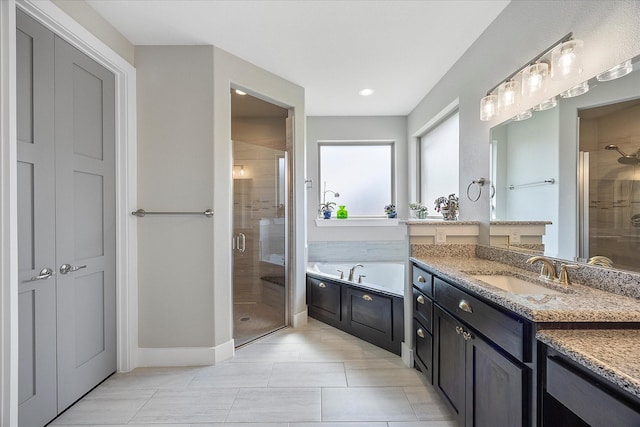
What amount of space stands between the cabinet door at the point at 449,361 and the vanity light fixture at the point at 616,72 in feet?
4.15

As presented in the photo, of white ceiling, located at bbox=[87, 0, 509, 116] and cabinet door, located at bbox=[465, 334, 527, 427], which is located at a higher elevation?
white ceiling, located at bbox=[87, 0, 509, 116]

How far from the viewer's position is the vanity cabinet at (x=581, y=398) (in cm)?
62

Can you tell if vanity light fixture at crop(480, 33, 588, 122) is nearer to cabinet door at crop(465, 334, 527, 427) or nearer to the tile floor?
cabinet door at crop(465, 334, 527, 427)

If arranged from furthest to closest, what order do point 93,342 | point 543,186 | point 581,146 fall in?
point 93,342, point 543,186, point 581,146

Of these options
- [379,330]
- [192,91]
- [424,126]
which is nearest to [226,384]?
[379,330]

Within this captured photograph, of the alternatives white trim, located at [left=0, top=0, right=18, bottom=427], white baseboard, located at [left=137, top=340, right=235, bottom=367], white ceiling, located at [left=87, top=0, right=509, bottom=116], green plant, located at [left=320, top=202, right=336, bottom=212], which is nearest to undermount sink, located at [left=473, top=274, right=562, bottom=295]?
white ceiling, located at [left=87, top=0, right=509, bottom=116]

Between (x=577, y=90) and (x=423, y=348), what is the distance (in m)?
1.68

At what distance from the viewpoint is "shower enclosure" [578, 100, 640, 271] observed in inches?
42.1

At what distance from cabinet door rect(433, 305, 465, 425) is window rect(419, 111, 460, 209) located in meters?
1.53

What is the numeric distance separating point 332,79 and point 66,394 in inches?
124

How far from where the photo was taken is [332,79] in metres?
2.76

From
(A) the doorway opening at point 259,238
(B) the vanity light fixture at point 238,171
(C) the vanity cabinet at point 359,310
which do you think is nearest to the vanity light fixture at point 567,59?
(C) the vanity cabinet at point 359,310

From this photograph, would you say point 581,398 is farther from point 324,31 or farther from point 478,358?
point 324,31
